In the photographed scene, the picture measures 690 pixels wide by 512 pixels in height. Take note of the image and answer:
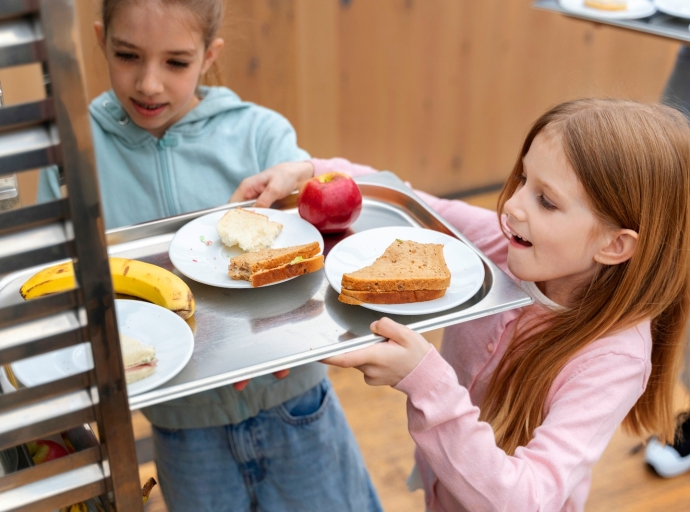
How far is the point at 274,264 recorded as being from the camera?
1.04 metres

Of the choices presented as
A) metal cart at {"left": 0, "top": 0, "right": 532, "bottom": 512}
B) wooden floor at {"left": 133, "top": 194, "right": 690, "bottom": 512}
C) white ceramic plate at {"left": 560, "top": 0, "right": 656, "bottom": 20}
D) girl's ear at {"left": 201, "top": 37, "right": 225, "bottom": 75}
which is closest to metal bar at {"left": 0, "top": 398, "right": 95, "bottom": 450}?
metal cart at {"left": 0, "top": 0, "right": 532, "bottom": 512}

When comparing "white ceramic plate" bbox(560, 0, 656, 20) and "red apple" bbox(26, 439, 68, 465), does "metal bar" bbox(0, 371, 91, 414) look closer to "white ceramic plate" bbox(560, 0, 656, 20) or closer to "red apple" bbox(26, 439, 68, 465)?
"red apple" bbox(26, 439, 68, 465)

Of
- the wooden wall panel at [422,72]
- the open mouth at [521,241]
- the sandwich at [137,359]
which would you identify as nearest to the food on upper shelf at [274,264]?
the sandwich at [137,359]

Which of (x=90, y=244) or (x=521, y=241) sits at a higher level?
(x=90, y=244)

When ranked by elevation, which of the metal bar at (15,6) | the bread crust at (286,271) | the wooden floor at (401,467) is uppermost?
the metal bar at (15,6)

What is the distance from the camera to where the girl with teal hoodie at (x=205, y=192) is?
137 cm

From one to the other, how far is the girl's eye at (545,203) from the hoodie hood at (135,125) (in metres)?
0.81

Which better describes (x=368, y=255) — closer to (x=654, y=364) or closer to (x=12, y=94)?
(x=654, y=364)

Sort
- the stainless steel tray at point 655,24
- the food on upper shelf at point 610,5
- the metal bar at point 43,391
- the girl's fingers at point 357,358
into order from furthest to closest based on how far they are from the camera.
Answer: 1. the food on upper shelf at point 610,5
2. the stainless steel tray at point 655,24
3. the girl's fingers at point 357,358
4. the metal bar at point 43,391

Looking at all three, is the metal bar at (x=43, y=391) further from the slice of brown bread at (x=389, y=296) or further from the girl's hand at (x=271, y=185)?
the girl's hand at (x=271, y=185)

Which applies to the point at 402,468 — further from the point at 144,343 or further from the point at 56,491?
the point at 56,491

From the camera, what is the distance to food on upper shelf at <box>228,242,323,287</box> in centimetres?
103

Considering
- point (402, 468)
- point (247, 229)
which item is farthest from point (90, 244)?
point (402, 468)

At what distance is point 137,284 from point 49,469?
1.34 ft
